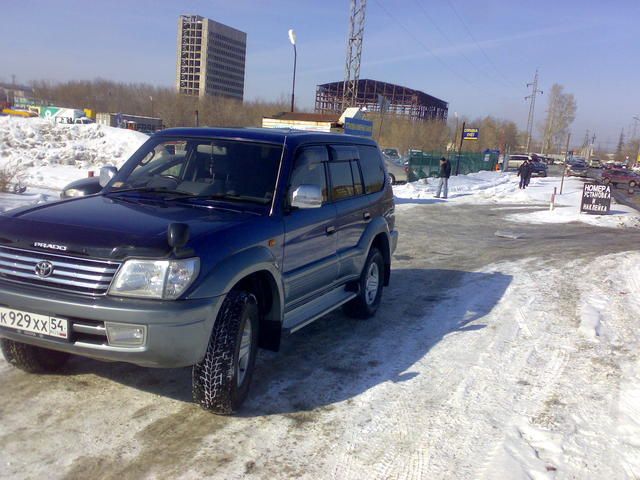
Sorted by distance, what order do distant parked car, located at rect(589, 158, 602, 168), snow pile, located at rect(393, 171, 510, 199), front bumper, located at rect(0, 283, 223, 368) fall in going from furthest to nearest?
distant parked car, located at rect(589, 158, 602, 168) → snow pile, located at rect(393, 171, 510, 199) → front bumper, located at rect(0, 283, 223, 368)

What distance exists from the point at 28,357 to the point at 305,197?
2.41m

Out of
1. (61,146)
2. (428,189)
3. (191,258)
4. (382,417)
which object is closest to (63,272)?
(191,258)

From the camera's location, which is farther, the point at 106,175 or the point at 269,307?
the point at 106,175

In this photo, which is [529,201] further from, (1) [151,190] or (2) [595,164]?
(2) [595,164]

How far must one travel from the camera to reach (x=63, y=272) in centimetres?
354

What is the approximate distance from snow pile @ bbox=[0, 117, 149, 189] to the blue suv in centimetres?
1665

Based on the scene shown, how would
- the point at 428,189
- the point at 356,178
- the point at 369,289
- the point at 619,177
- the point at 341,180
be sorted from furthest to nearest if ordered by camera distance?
the point at 619,177, the point at 428,189, the point at 369,289, the point at 356,178, the point at 341,180

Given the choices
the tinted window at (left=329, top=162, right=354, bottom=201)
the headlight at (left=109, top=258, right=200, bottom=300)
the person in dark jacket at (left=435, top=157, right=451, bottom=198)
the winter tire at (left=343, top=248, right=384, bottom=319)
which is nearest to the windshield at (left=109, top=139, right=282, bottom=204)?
the tinted window at (left=329, top=162, right=354, bottom=201)

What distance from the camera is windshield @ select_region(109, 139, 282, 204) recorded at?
15.4 ft

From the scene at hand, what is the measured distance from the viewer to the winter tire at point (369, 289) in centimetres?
623

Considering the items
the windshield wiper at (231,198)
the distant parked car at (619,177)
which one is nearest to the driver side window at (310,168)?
the windshield wiper at (231,198)

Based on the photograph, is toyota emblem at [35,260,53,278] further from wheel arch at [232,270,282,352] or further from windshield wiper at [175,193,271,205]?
wheel arch at [232,270,282,352]

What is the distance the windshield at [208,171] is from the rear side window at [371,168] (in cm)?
177

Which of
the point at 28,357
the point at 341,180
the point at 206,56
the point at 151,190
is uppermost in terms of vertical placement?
the point at 206,56
